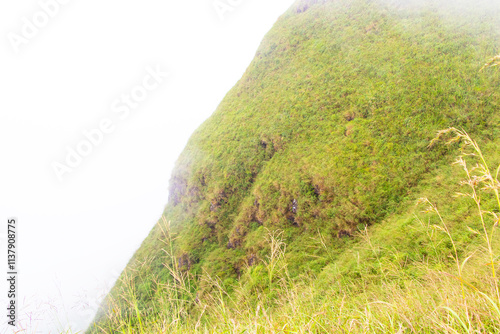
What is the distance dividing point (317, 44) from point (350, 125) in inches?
759

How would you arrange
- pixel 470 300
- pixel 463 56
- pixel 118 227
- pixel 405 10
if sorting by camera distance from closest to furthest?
pixel 470 300 → pixel 463 56 → pixel 405 10 → pixel 118 227

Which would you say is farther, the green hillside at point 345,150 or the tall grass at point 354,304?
the green hillside at point 345,150

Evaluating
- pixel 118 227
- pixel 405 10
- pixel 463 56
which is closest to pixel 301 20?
pixel 405 10

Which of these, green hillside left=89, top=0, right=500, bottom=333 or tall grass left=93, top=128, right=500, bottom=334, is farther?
green hillside left=89, top=0, right=500, bottom=333

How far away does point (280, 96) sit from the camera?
32.9 metres

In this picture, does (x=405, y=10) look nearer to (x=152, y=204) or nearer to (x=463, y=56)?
(x=463, y=56)

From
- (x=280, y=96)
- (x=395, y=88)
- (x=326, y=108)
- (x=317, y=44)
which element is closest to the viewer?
(x=395, y=88)

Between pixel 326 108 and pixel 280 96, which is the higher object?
pixel 280 96

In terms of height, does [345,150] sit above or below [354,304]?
below

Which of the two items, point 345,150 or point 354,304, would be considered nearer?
point 354,304

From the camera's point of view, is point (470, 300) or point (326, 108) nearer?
point (470, 300)

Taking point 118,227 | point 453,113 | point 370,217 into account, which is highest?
point 453,113

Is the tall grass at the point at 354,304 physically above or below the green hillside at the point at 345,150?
above

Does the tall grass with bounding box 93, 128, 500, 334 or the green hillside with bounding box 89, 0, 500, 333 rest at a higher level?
the tall grass with bounding box 93, 128, 500, 334
